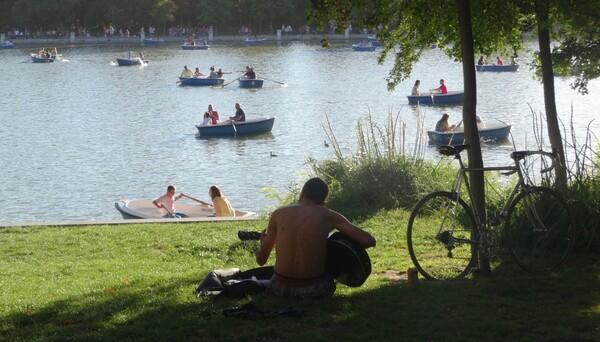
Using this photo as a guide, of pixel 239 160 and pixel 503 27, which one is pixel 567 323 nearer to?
pixel 503 27

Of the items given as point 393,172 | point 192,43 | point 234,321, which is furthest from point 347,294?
point 192,43

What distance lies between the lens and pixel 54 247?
37.7 feet

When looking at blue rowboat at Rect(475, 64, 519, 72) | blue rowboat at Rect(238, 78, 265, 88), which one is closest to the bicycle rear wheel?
blue rowboat at Rect(238, 78, 265, 88)

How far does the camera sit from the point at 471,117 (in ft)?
25.4

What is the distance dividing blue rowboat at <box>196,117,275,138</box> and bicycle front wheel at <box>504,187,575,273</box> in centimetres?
2828

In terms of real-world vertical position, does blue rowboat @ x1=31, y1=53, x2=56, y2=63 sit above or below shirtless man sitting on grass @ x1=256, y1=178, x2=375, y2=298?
above

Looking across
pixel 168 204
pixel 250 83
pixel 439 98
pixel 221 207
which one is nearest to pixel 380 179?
pixel 221 207

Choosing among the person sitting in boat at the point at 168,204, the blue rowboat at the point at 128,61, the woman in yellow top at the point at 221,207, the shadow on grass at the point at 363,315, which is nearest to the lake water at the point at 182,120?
the blue rowboat at the point at 128,61

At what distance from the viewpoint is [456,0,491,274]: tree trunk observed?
7613 mm

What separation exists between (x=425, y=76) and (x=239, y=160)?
32.7m

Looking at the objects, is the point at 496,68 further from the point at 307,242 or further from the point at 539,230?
the point at 307,242

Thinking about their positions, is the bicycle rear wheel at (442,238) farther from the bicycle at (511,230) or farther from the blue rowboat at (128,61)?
the blue rowboat at (128,61)

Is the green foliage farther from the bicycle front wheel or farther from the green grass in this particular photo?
the bicycle front wheel

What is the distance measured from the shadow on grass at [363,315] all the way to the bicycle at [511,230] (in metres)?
0.33
